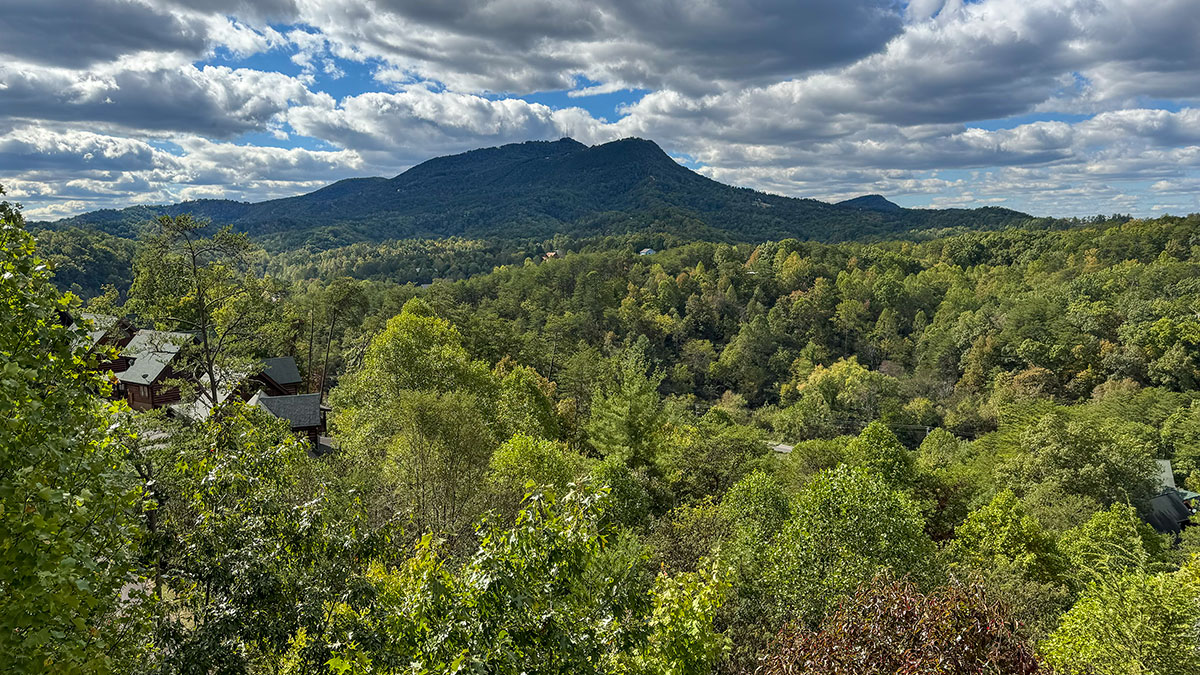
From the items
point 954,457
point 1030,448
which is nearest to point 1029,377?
point 954,457

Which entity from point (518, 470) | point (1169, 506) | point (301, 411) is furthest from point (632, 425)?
point (1169, 506)

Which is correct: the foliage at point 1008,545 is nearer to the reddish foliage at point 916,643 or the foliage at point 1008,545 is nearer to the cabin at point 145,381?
the reddish foliage at point 916,643

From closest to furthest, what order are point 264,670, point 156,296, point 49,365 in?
1. point 49,365
2. point 264,670
3. point 156,296

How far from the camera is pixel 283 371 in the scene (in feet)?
123

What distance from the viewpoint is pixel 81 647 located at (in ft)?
12.8

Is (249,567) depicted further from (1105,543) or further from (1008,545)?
(1105,543)

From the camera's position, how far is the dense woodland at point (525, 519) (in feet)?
14.9

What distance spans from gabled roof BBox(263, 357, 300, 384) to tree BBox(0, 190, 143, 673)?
34627 mm

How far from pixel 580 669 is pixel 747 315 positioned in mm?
94471

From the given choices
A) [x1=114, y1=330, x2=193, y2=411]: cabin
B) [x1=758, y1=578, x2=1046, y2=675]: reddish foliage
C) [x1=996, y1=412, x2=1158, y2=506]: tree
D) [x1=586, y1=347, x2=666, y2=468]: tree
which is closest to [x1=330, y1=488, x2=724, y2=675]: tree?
[x1=758, y1=578, x2=1046, y2=675]: reddish foliage

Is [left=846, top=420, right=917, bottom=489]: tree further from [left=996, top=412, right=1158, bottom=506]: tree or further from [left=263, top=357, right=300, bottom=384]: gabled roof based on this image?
[left=263, top=357, right=300, bottom=384]: gabled roof

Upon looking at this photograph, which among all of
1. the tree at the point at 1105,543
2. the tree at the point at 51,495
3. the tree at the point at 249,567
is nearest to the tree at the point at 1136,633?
the tree at the point at 1105,543

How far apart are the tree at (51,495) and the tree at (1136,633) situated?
13573 mm

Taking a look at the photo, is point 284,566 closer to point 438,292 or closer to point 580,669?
point 580,669
